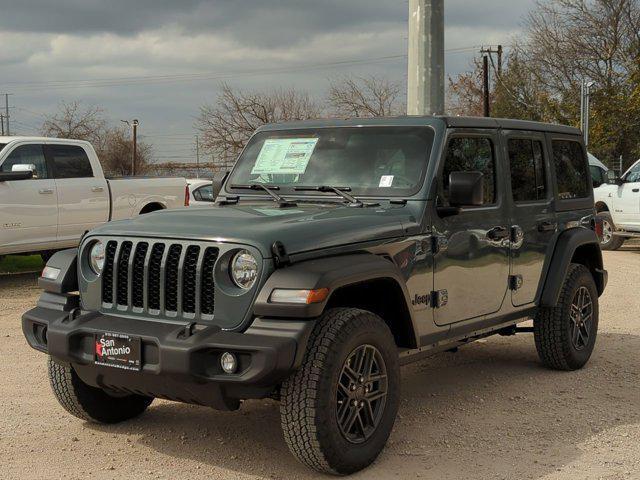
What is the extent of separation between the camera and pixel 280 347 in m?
3.96

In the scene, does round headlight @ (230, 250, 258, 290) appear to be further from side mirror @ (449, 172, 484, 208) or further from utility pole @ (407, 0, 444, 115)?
utility pole @ (407, 0, 444, 115)

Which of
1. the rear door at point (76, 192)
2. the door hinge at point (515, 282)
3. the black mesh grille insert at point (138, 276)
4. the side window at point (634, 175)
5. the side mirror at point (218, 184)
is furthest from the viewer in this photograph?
the side window at point (634, 175)

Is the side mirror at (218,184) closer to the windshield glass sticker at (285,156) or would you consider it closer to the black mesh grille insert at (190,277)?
the windshield glass sticker at (285,156)

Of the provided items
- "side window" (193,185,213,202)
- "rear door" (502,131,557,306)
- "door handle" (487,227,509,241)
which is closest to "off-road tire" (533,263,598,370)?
"rear door" (502,131,557,306)

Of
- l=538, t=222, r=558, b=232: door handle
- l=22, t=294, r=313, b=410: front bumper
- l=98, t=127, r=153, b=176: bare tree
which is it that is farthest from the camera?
l=98, t=127, r=153, b=176: bare tree

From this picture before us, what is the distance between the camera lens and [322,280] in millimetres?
4117

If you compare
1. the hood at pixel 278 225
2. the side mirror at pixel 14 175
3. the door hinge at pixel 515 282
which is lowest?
the door hinge at pixel 515 282

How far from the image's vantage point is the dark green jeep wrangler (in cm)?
415

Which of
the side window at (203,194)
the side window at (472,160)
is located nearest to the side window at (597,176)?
the side window at (203,194)

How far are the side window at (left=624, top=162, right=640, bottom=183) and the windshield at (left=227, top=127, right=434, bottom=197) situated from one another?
11305 mm

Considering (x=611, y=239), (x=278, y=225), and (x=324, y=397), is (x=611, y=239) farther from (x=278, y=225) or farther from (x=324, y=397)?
(x=324, y=397)

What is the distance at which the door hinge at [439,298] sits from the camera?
203 inches

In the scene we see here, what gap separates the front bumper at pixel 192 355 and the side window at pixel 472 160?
1771 mm

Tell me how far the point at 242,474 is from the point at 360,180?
1.95 meters
